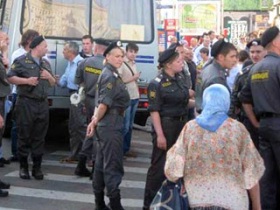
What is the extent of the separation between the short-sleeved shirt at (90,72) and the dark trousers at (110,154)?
2045 mm

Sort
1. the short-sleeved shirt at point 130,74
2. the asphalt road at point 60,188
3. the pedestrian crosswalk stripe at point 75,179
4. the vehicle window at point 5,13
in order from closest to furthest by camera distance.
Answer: the asphalt road at point 60,188, the pedestrian crosswalk stripe at point 75,179, the short-sleeved shirt at point 130,74, the vehicle window at point 5,13

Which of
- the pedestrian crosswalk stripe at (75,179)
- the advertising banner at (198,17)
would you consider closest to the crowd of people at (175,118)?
the pedestrian crosswalk stripe at (75,179)

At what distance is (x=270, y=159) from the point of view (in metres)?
5.99

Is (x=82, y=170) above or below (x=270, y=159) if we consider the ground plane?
below

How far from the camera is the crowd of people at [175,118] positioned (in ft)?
13.6

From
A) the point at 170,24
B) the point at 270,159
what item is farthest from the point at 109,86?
the point at 170,24

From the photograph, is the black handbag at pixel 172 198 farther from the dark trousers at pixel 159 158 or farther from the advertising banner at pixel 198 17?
the advertising banner at pixel 198 17

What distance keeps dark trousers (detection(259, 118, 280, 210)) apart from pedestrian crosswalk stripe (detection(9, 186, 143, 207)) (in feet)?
5.80

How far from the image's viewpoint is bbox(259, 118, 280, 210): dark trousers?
5.86m

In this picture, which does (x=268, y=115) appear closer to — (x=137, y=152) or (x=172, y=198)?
(x=172, y=198)

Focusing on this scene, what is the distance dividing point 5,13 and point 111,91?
5.25 meters

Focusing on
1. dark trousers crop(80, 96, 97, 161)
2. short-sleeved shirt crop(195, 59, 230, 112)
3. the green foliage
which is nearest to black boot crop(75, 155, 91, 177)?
dark trousers crop(80, 96, 97, 161)

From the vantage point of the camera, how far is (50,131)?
12.6 meters

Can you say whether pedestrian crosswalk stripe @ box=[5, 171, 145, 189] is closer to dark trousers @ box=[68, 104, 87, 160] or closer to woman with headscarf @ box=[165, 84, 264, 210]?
dark trousers @ box=[68, 104, 87, 160]
